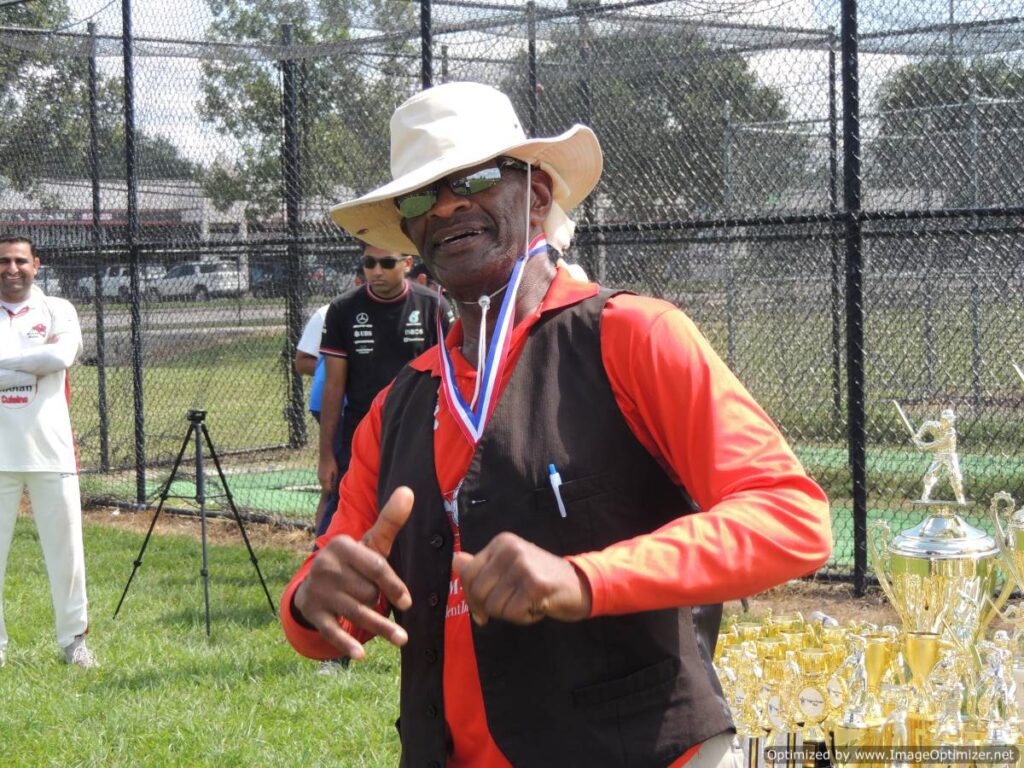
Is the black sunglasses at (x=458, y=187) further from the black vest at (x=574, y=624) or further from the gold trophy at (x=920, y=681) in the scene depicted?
the gold trophy at (x=920, y=681)

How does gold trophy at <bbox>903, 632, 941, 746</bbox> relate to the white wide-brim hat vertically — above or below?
below

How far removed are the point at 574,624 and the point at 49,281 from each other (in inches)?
434

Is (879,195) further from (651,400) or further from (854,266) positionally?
(651,400)

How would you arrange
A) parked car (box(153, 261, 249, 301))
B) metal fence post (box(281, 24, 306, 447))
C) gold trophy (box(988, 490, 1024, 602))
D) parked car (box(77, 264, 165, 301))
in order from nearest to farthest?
gold trophy (box(988, 490, 1024, 602)) < metal fence post (box(281, 24, 306, 447)) < parked car (box(153, 261, 249, 301)) < parked car (box(77, 264, 165, 301))

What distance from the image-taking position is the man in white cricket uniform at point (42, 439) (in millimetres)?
6938

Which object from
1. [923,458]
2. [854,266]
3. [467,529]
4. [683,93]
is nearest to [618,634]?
[467,529]

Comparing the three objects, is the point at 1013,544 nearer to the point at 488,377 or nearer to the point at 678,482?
the point at 678,482

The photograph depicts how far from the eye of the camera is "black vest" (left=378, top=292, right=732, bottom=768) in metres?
2.23

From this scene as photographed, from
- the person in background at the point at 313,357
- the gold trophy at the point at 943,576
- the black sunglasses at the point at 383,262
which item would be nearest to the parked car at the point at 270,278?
the person in background at the point at 313,357

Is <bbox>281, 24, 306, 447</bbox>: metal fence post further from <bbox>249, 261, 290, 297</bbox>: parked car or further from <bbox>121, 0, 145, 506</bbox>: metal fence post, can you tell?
<bbox>121, 0, 145, 506</bbox>: metal fence post

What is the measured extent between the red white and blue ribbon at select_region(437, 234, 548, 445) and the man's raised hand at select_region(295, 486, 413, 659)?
348mm

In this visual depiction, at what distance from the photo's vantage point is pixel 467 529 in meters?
2.31

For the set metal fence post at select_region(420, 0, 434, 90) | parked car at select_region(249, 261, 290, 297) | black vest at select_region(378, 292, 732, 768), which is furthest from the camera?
parked car at select_region(249, 261, 290, 297)

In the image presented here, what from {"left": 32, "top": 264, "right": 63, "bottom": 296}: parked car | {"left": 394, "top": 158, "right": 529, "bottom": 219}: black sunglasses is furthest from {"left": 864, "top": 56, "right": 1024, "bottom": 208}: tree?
{"left": 32, "top": 264, "right": 63, "bottom": 296}: parked car
